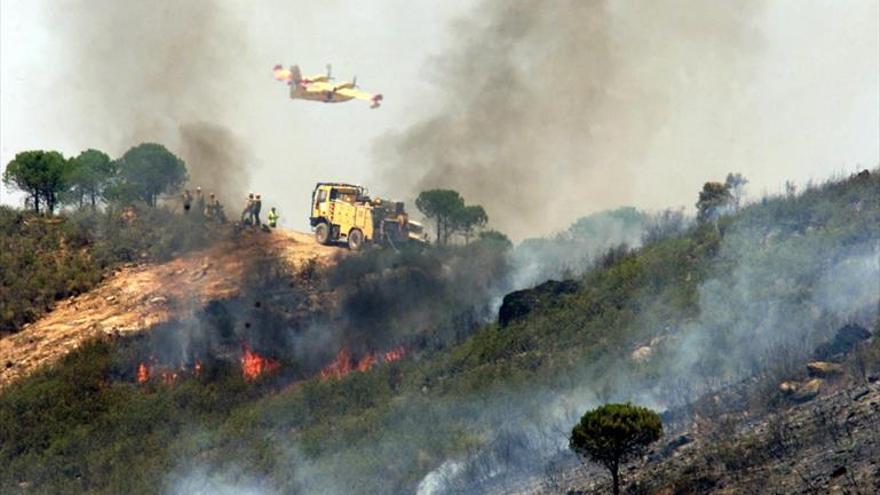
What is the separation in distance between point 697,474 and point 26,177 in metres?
62.7

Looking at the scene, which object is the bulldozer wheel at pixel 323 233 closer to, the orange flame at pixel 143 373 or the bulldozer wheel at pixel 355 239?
the bulldozer wheel at pixel 355 239

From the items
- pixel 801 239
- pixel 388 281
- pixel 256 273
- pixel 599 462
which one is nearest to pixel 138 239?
pixel 256 273

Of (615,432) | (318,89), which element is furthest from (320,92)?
(615,432)

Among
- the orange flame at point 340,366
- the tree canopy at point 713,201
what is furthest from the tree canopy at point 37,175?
the tree canopy at point 713,201

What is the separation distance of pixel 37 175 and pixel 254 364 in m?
29.3

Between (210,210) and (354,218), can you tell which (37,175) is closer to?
(210,210)

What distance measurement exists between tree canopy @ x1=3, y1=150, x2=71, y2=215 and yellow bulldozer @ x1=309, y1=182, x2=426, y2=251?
20893 mm

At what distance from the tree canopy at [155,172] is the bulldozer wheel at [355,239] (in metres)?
22.8

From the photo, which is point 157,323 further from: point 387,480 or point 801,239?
point 801,239

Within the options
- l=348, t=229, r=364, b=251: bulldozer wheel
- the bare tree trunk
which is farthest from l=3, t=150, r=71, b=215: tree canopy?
the bare tree trunk

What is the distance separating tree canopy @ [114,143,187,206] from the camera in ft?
344

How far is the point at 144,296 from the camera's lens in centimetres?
8275

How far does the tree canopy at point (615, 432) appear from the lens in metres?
46.3

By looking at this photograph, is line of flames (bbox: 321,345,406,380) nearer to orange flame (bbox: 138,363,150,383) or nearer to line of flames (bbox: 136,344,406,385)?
line of flames (bbox: 136,344,406,385)
